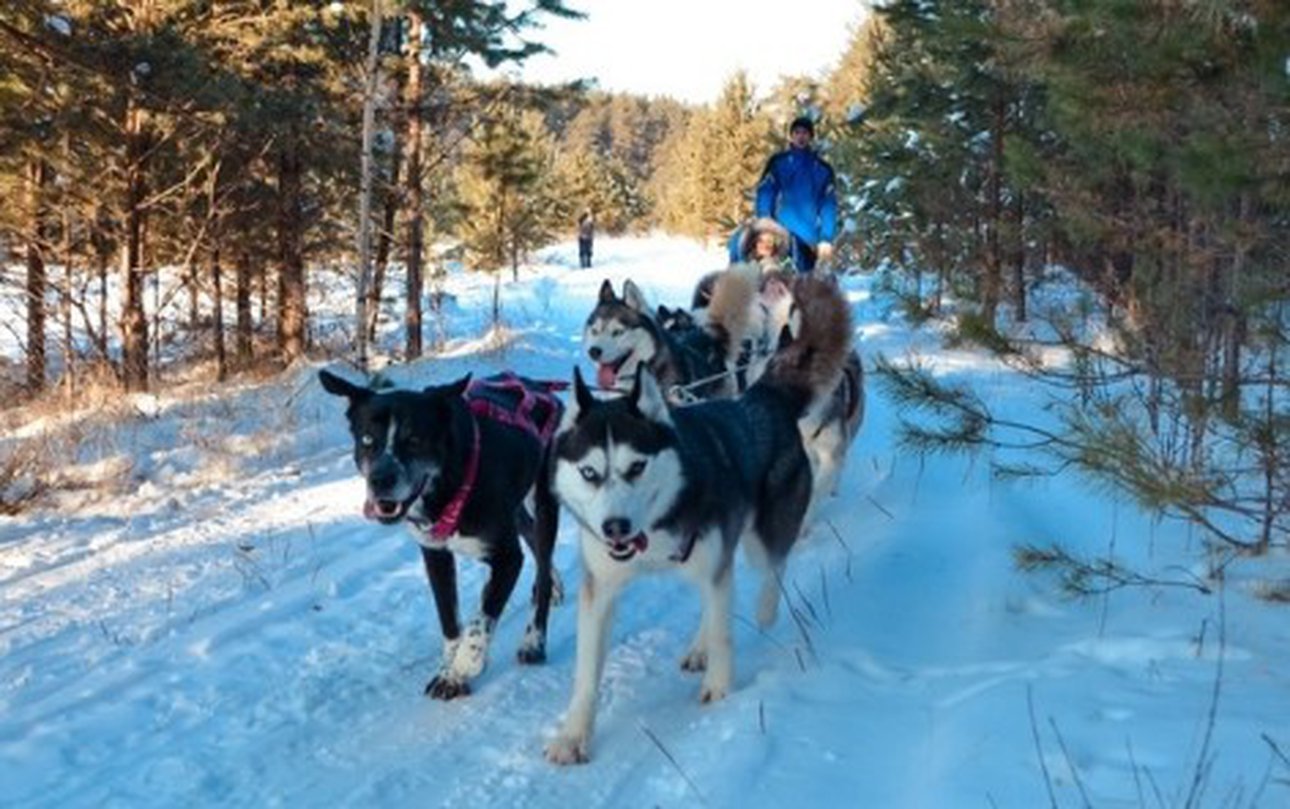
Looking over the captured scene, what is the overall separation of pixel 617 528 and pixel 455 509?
87 cm

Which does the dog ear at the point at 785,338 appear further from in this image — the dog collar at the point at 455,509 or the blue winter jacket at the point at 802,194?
the blue winter jacket at the point at 802,194

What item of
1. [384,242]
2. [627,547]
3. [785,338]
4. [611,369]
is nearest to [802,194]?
[611,369]

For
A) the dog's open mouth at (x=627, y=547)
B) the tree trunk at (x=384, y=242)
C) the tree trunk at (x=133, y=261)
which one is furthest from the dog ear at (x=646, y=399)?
the tree trunk at (x=384, y=242)

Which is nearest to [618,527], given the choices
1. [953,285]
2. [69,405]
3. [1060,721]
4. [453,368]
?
[1060,721]

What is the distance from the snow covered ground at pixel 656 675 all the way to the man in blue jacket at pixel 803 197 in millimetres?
2617

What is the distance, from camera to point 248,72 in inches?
552

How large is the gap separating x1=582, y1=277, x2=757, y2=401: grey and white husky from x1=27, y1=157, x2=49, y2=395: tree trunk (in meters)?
10.6

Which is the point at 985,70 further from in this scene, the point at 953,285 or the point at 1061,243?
the point at 953,285

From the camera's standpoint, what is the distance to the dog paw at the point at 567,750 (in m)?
3.53

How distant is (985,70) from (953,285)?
41.9 feet

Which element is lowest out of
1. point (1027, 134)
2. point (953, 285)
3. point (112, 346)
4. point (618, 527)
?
point (112, 346)

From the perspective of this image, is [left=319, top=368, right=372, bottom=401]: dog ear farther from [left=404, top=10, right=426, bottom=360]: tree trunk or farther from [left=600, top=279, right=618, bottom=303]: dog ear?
[left=404, top=10, right=426, bottom=360]: tree trunk

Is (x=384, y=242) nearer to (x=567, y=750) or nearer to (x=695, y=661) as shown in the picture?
(x=695, y=661)

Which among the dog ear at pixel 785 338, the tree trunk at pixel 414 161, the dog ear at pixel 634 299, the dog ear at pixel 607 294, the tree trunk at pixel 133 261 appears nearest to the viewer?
the dog ear at pixel 785 338
